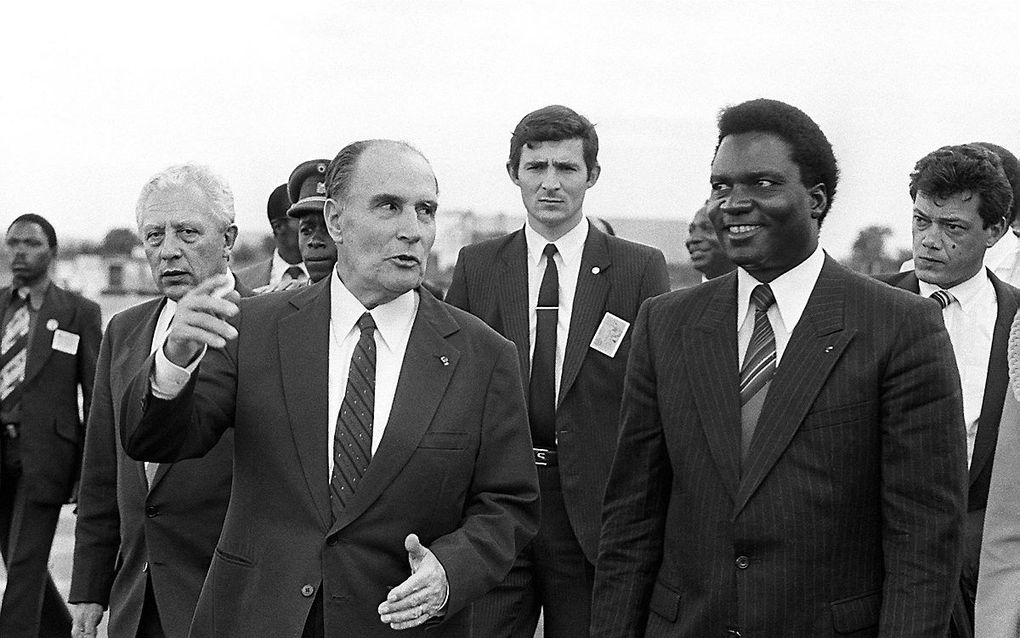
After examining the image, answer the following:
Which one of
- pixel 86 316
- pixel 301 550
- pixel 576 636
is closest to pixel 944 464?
pixel 301 550

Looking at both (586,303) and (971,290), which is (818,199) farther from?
(586,303)

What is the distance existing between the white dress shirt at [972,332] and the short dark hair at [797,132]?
1275 mm

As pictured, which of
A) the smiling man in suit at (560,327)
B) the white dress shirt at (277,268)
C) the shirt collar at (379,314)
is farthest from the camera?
the white dress shirt at (277,268)

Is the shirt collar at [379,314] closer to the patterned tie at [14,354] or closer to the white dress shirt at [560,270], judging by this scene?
the white dress shirt at [560,270]

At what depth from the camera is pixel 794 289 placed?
115 inches

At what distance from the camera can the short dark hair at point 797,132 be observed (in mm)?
2926

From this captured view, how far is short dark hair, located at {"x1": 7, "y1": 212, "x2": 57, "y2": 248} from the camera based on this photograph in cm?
756

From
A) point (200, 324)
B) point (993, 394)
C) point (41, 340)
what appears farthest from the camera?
point (41, 340)

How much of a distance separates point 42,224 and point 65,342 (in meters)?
0.87

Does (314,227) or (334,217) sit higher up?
(334,217)

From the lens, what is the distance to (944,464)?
2.74 m

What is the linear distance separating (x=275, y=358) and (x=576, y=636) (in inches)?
83.5

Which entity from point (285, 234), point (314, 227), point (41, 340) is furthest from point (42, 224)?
point (314, 227)

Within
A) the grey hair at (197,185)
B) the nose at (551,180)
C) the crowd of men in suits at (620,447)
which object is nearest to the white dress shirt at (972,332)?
the crowd of men in suits at (620,447)
